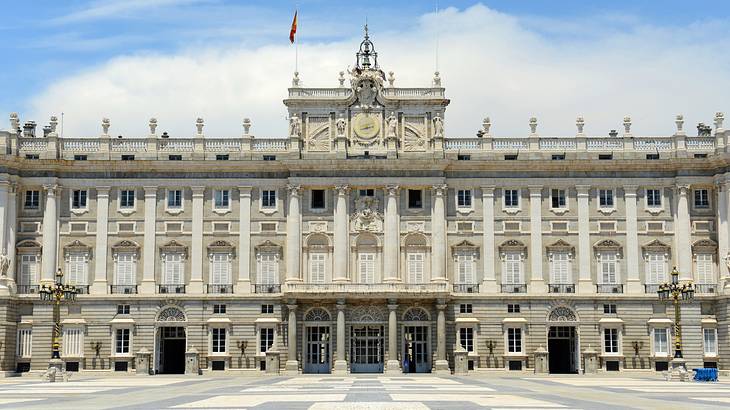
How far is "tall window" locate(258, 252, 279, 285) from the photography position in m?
66.5

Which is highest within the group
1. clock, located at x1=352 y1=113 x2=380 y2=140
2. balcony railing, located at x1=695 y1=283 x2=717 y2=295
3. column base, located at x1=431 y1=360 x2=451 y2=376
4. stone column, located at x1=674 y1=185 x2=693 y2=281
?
clock, located at x1=352 y1=113 x2=380 y2=140

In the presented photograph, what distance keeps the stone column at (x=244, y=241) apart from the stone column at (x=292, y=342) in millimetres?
3388

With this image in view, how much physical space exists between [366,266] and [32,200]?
21.8 meters

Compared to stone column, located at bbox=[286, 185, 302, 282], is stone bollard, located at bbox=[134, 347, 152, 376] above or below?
below

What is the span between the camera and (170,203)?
6712 cm

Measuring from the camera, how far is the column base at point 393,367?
63.3 meters

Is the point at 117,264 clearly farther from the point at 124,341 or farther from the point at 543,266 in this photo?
the point at 543,266

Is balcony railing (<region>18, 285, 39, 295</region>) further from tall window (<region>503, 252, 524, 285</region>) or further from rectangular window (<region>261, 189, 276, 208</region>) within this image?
tall window (<region>503, 252, 524, 285</region>)

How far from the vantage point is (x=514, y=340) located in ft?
214

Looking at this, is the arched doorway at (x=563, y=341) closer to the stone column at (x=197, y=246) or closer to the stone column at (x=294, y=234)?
the stone column at (x=294, y=234)

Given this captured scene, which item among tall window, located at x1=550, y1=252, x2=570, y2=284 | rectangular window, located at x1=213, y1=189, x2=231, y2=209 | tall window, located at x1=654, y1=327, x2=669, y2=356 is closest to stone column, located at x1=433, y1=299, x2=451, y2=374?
tall window, located at x1=550, y1=252, x2=570, y2=284

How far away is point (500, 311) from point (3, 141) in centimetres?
3330

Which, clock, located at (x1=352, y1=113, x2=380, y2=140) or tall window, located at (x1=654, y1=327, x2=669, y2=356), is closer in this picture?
tall window, located at (x1=654, y1=327, x2=669, y2=356)

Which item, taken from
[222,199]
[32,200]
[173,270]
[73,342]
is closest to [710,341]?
[222,199]
